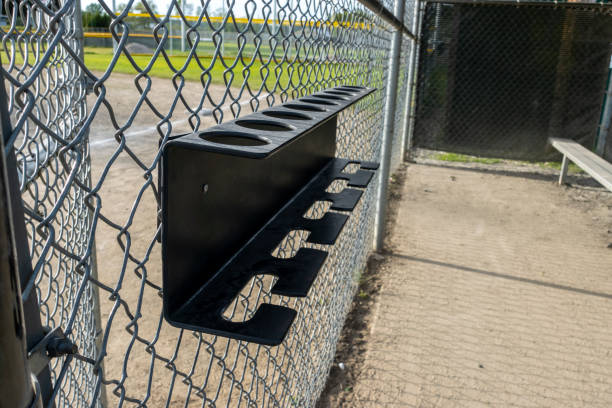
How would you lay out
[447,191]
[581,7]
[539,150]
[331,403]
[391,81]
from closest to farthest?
[331,403]
[391,81]
[447,191]
[581,7]
[539,150]

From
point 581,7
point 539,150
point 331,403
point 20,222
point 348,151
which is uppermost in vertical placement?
point 581,7

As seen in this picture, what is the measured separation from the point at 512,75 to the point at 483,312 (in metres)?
5.30

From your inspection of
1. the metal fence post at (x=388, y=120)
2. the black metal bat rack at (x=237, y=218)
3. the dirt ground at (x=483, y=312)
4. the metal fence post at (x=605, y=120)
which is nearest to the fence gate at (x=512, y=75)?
the metal fence post at (x=605, y=120)

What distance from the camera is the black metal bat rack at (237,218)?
2.95ft

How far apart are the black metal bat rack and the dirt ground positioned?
1.58m

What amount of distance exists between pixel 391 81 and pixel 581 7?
4.89 meters

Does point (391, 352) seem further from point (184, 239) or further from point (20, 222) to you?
point (20, 222)

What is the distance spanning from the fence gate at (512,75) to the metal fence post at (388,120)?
416 centimetres

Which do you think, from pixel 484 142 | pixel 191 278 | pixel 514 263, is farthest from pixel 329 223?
pixel 484 142

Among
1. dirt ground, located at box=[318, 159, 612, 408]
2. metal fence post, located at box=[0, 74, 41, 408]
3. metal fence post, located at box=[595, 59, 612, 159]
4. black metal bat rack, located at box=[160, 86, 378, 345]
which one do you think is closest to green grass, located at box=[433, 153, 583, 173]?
metal fence post, located at box=[595, 59, 612, 159]

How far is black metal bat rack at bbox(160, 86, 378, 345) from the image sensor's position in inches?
35.4

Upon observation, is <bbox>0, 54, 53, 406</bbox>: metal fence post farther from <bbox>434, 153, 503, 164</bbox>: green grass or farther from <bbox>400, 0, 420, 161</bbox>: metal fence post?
<bbox>434, 153, 503, 164</bbox>: green grass

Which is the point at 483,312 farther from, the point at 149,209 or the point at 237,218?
the point at 149,209

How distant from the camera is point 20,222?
1.98ft
